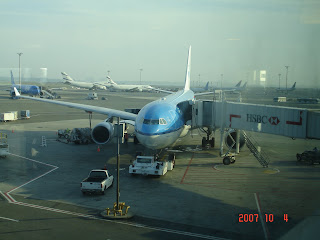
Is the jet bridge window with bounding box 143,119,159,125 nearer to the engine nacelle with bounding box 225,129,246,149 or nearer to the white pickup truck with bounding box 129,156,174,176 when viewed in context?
the white pickup truck with bounding box 129,156,174,176

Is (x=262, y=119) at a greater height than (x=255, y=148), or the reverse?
(x=262, y=119)

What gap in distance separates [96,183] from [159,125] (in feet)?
24.5

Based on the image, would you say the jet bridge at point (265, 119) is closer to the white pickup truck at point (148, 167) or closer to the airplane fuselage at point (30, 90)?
the white pickup truck at point (148, 167)

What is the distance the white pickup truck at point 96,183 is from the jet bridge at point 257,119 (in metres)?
8.37

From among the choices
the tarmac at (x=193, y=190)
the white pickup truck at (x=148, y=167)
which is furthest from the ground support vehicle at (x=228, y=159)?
the white pickup truck at (x=148, y=167)

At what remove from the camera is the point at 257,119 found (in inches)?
825

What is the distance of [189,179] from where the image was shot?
25.3 meters

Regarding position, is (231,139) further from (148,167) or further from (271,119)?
(271,119)

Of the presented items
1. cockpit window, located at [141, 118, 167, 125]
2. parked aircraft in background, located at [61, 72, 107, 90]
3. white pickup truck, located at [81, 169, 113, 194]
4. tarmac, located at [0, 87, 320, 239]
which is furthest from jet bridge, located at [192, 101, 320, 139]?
parked aircraft in background, located at [61, 72, 107, 90]

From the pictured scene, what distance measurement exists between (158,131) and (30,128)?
27872mm

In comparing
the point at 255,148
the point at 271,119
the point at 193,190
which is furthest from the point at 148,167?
the point at 271,119

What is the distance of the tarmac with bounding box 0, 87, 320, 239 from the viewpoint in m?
16.1

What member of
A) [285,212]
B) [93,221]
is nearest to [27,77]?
[93,221]

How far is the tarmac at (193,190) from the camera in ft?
52.7
